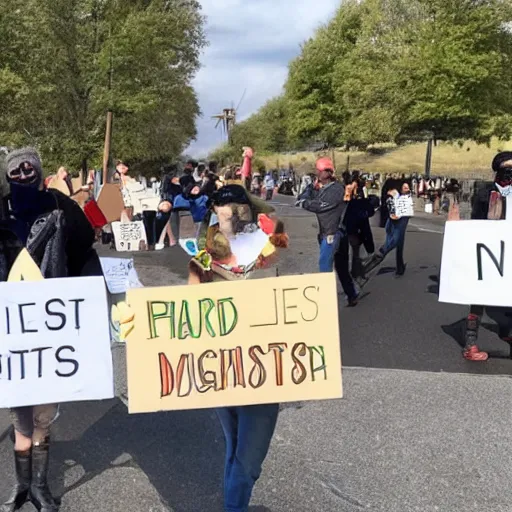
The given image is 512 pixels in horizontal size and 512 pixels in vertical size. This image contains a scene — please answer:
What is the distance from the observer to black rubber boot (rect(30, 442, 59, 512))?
3609 millimetres

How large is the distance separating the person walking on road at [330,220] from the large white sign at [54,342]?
17.7 feet

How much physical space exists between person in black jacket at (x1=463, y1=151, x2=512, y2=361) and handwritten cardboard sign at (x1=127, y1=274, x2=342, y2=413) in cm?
290

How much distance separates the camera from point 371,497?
3.80m

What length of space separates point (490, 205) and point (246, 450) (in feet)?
11.4

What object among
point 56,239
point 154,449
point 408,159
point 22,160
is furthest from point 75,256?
point 408,159

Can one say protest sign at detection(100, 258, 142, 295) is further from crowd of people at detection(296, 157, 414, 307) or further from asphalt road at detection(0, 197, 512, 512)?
crowd of people at detection(296, 157, 414, 307)

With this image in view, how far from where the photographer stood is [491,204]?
585 centimetres

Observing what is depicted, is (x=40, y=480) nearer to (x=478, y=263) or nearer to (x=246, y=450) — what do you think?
(x=246, y=450)

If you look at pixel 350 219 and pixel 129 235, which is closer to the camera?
pixel 350 219

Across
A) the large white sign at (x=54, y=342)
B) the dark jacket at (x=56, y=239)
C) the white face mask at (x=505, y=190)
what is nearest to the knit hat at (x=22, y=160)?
the dark jacket at (x=56, y=239)

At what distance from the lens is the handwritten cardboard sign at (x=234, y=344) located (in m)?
3.15

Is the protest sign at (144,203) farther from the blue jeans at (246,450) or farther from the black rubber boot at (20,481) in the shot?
the blue jeans at (246,450)

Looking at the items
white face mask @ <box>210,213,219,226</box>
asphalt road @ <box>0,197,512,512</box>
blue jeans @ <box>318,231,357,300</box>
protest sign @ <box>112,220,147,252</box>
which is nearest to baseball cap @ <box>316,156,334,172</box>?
blue jeans @ <box>318,231,357,300</box>

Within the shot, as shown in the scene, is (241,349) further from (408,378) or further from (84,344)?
(408,378)
